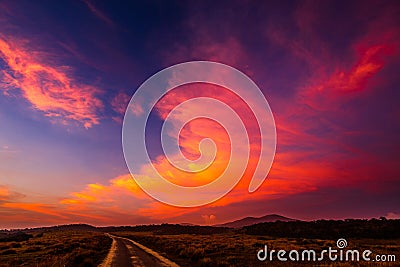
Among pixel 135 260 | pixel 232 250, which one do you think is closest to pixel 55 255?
pixel 135 260

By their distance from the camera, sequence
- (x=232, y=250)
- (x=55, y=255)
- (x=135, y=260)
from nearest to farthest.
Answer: (x=135, y=260), (x=55, y=255), (x=232, y=250)

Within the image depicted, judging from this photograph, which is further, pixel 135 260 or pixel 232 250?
pixel 232 250

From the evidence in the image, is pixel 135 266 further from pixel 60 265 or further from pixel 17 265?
pixel 17 265

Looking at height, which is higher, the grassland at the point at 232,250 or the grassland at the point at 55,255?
the grassland at the point at 232,250

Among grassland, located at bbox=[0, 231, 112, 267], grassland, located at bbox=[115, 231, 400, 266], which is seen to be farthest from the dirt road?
grassland, located at bbox=[115, 231, 400, 266]

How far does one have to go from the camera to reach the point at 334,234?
82.2 metres

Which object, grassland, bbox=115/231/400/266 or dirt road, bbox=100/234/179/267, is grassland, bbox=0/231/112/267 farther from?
grassland, bbox=115/231/400/266

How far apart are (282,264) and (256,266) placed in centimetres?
281

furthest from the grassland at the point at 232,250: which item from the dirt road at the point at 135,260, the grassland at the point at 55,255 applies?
the grassland at the point at 55,255

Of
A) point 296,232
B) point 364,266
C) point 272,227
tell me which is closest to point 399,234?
point 296,232

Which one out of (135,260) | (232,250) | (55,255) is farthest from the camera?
(232,250)

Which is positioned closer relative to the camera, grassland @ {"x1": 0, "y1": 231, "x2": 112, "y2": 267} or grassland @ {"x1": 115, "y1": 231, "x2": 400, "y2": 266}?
grassland @ {"x1": 115, "y1": 231, "x2": 400, "y2": 266}

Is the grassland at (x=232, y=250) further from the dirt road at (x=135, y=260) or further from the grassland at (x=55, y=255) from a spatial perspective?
the grassland at (x=55, y=255)

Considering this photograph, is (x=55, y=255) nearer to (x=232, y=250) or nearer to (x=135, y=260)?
(x=135, y=260)
